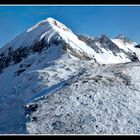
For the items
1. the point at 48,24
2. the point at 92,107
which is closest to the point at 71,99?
the point at 92,107

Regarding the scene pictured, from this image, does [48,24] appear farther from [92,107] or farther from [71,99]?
[92,107]

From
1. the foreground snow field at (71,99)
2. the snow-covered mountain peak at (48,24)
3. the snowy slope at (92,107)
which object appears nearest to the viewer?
the snowy slope at (92,107)

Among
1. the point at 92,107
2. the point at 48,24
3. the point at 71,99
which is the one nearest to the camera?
the point at 92,107

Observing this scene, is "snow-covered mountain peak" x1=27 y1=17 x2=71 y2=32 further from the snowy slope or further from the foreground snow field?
the snowy slope

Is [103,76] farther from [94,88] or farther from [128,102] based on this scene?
[128,102]

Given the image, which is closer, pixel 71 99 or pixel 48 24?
pixel 71 99

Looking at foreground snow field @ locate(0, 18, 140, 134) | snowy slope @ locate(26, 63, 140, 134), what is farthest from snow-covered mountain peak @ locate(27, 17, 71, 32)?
snowy slope @ locate(26, 63, 140, 134)

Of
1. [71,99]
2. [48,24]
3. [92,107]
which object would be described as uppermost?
[92,107]

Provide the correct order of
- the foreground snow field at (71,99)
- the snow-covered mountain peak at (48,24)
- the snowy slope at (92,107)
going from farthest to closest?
the snow-covered mountain peak at (48,24) < the foreground snow field at (71,99) < the snowy slope at (92,107)

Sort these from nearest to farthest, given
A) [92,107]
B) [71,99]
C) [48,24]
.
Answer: [92,107]
[71,99]
[48,24]

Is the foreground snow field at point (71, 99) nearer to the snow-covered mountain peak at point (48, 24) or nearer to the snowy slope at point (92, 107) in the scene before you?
the snowy slope at point (92, 107)

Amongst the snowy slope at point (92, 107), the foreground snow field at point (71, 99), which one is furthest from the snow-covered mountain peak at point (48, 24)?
the snowy slope at point (92, 107)
